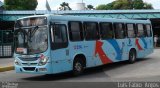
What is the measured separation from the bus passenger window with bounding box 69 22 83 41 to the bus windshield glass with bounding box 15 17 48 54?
1417mm

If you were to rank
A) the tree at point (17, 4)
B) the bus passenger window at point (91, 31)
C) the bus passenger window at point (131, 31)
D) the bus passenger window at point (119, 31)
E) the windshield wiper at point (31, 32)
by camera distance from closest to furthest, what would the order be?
1. the windshield wiper at point (31, 32)
2. the bus passenger window at point (91, 31)
3. the bus passenger window at point (119, 31)
4. the bus passenger window at point (131, 31)
5. the tree at point (17, 4)

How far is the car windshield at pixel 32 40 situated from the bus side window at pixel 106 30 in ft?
13.5

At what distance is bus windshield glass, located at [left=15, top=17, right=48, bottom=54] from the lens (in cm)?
1499

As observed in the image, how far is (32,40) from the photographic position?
15211 mm

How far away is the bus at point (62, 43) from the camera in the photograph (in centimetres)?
1498

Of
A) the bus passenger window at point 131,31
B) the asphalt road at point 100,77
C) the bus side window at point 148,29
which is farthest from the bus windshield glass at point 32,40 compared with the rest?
the bus side window at point 148,29

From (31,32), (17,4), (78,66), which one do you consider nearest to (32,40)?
(31,32)

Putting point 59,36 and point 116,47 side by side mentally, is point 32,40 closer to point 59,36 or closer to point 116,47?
point 59,36

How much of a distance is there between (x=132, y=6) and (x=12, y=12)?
54541mm

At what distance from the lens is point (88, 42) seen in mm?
17250

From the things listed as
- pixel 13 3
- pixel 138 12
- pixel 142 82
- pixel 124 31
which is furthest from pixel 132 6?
pixel 142 82

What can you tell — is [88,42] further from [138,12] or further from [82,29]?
[138,12]

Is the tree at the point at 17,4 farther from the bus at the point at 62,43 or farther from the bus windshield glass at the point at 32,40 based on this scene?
the bus windshield glass at the point at 32,40

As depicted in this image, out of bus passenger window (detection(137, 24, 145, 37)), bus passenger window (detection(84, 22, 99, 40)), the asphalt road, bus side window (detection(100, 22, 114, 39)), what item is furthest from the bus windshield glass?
bus passenger window (detection(137, 24, 145, 37))
